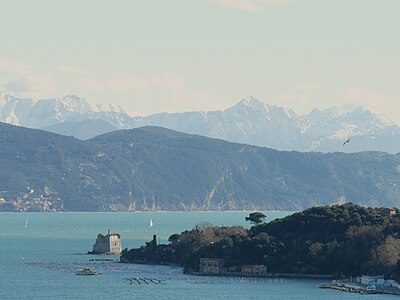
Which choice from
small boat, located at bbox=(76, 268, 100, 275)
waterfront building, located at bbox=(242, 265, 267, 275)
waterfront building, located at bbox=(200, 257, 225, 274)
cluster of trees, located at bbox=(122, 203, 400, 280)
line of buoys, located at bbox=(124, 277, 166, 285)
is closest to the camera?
line of buoys, located at bbox=(124, 277, 166, 285)

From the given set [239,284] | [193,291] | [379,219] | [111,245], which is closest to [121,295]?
[193,291]

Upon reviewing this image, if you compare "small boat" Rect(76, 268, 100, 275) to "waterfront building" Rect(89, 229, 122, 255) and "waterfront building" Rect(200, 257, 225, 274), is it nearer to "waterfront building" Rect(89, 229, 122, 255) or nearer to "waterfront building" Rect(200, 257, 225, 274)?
"waterfront building" Rect(200, 257, 225, 274)

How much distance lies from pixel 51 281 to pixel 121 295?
16468 mm

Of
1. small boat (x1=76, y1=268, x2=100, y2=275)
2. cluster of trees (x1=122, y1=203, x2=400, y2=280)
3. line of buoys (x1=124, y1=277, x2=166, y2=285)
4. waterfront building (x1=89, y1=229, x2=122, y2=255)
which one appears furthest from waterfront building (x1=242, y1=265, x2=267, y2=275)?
waterfront building (x1=89, y1=229, x2=122, y2=255)

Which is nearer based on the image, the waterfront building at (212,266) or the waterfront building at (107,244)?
the waterfront building at (212,266)

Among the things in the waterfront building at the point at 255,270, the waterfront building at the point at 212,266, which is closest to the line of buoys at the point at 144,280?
the waterfront building at the point at 212,266

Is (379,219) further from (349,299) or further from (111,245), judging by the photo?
(111,245)

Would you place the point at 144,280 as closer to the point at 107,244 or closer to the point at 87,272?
the point at 87,272

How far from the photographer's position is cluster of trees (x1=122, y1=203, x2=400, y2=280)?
5492 inches

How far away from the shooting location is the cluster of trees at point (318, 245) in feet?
458

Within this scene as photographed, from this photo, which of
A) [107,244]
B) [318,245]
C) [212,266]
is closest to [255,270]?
[212,266]

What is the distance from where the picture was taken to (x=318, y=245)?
144m

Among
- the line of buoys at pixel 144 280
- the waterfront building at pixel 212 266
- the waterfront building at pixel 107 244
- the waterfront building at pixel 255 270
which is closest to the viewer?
the line of buoys at pixel 144 280

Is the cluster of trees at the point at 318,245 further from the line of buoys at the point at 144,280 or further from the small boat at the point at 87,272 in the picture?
the line of buoys at the point at 144,280
